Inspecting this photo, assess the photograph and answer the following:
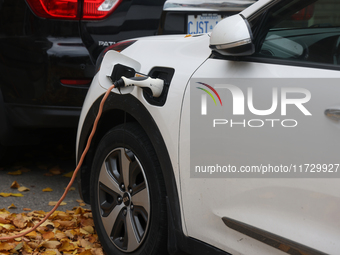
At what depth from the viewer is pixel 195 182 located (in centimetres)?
206

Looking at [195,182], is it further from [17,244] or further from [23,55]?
[23,55]

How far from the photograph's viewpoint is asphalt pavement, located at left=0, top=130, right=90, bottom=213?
366cm

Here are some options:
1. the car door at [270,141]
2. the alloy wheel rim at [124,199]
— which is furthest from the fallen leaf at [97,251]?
the car door at [270,141]

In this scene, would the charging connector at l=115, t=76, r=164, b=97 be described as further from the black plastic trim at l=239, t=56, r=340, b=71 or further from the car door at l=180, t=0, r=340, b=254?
the black plastic trim at l=239, t=56, r=340, b=71

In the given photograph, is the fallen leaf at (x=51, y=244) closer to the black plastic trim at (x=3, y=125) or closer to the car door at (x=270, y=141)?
the car door at (x=270, y=141)

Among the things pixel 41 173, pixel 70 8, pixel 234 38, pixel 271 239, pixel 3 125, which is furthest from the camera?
pixel 41 173

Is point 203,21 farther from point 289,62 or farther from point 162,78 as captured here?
point 289,62

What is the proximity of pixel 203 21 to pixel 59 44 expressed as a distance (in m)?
1.09

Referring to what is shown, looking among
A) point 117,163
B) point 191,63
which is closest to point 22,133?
point 117,163

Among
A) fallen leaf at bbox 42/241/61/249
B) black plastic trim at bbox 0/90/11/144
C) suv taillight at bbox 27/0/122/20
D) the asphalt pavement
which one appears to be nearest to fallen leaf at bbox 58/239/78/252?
fallen leaf at bbox 42/241/61/249

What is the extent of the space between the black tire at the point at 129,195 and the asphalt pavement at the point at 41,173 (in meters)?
0.91

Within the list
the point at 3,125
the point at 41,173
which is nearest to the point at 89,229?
the point at 3,125

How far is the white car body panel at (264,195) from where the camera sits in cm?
162

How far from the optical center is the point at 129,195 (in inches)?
99.2
